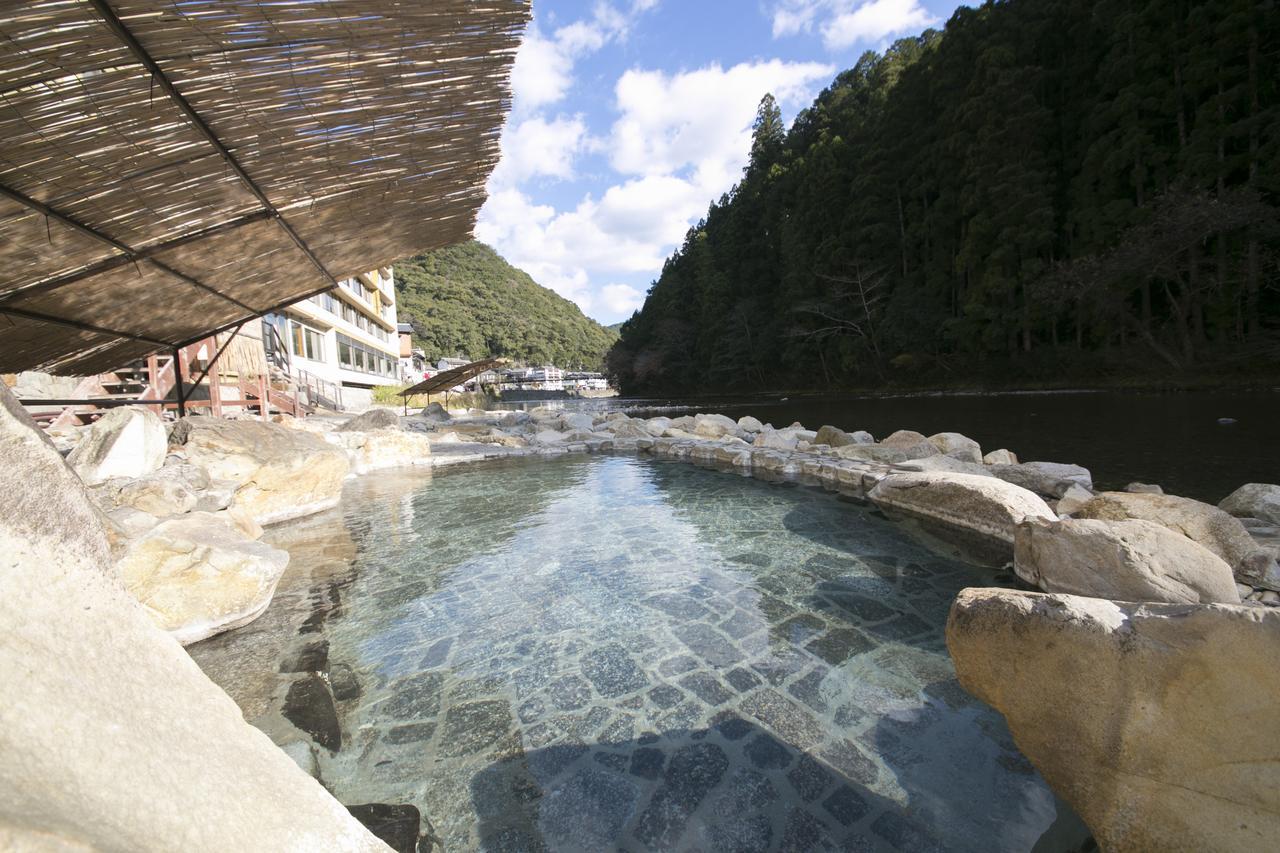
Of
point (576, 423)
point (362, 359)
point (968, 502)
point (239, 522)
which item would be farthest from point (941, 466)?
point (362, 359)

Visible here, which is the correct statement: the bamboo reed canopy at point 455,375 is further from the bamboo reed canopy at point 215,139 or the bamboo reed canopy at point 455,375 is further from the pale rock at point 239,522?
the bamboo reed canopy at point 215,139

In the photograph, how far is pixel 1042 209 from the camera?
19.2 m

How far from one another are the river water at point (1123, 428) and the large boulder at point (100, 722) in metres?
8.59

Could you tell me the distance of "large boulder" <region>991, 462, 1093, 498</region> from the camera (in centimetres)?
572

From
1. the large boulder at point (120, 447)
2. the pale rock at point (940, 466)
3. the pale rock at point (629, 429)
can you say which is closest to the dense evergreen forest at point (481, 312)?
the pale rock at point (629, 429)

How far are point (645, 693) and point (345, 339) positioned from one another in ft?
92.0

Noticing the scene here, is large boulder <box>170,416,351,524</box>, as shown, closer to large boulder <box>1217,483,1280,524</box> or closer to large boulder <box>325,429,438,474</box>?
large boulder <box>325,429,438,474</box>

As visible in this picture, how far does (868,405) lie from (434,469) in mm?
17950

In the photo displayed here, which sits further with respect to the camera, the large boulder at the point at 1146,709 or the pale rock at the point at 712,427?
the pale rock at the point at 712,427

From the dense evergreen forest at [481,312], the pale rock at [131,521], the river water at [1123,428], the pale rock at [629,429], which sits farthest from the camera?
the dense evergreen forest at [481,312]

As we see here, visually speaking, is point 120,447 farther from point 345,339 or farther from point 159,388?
point 345,339

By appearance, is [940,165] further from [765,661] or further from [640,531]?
[765,661]

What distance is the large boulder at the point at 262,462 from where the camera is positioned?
18.8ft

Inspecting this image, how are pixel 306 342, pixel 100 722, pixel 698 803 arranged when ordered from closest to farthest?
pixel 100 722 → pixel 698 803 → pixel 306 342
